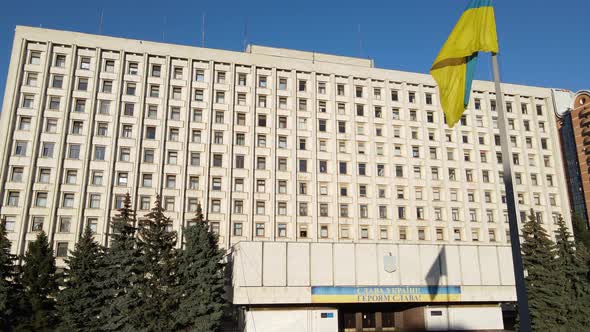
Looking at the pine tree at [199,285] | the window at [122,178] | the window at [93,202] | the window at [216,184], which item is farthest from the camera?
the window at [216,184]

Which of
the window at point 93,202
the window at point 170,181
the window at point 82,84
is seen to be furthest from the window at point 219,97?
the window at point 93,202

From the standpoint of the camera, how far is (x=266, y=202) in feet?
176

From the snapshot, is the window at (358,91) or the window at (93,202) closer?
the window at (93,202)

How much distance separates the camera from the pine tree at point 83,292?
111 feet

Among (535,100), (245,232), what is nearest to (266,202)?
(245,232)

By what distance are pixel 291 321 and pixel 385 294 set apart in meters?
7.65

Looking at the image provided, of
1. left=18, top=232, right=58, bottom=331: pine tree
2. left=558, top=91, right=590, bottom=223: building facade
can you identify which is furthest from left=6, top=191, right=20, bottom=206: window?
left=558, top=91, right=590, bottom=223: building facade

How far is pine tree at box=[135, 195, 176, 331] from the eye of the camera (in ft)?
109

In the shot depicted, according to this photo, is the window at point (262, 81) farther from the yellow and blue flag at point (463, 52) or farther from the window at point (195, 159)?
the yellow and blue flag at point (463, 52)

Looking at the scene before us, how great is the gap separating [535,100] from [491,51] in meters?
59.7

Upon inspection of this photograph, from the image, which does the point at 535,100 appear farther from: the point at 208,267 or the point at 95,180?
the point at 95,180

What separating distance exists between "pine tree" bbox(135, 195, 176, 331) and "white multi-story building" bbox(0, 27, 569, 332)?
14.6 metres

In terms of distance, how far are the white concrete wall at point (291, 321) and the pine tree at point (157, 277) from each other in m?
6.11

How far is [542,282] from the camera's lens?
3878 centimetres
